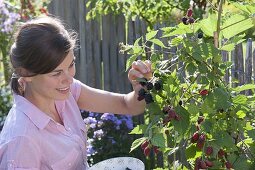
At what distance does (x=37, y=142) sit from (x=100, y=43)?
3.07m

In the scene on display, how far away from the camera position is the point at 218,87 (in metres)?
1.99

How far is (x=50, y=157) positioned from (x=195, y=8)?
284cm

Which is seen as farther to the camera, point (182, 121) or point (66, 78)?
point (66, 78)

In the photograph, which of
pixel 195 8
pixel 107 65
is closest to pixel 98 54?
pixel 107 65

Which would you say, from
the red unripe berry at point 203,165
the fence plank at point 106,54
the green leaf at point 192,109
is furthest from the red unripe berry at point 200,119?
the fence plank at point 106,54

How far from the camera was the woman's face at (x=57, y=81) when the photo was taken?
2285 millimetres

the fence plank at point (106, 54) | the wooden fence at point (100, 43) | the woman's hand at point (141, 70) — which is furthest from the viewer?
the fence plank at point (106, 54)

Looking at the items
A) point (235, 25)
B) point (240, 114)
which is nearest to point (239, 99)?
point (240, 114)

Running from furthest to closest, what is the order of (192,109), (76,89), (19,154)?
(76,89), (19,154), (192,109)

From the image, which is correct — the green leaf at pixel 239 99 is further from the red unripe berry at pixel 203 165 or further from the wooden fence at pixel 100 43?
the wooden fence at pixel 100 43

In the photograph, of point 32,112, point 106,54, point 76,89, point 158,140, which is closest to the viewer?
point 158,140

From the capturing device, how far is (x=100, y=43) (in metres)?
5.28

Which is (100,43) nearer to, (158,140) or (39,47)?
(39,47)

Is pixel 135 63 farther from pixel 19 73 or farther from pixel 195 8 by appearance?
pixel 195 8
